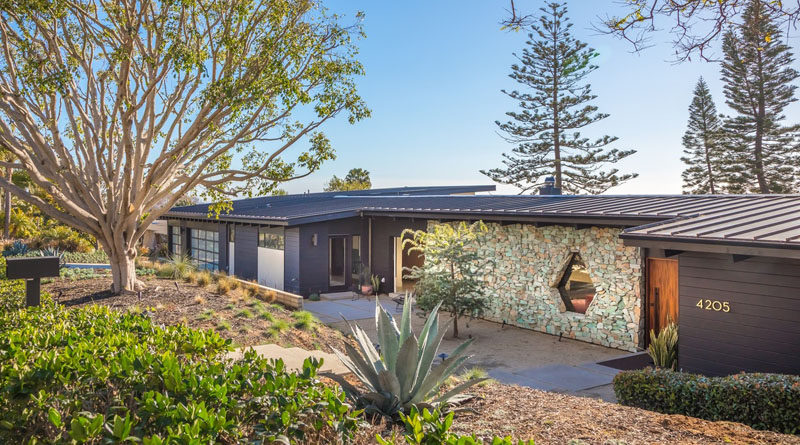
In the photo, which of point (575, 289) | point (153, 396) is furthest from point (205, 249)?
point (153, 396)

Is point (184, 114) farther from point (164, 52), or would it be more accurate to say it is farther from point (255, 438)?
point (255, 438)

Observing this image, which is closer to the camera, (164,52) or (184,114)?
A: (164,52)

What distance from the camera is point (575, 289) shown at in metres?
12.6

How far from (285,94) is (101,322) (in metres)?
6.55

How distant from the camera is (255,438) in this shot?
2936 millimetres

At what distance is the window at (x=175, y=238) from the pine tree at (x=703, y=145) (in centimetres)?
2820

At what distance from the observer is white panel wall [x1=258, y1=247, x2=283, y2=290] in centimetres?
1745

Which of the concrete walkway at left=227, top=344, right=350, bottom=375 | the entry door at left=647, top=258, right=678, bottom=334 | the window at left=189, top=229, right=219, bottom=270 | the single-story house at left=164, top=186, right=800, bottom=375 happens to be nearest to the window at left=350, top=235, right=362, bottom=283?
the single-story house at left=164, top=186, right=800, bottom=375

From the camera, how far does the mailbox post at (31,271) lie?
6984mm

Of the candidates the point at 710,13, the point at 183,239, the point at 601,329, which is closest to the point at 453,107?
the point at 183,239

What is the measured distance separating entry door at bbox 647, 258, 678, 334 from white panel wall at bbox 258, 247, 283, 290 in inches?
423

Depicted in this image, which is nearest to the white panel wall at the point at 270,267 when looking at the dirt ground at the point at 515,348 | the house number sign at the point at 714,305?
the dirt ground at the point at 515,348

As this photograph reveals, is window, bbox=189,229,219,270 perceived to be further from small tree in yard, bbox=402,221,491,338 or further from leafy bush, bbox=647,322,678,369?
leafy bush, bbox=647,322,678,369

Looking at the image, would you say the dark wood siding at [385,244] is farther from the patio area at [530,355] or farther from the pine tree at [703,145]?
the pine tree at [703,145]
